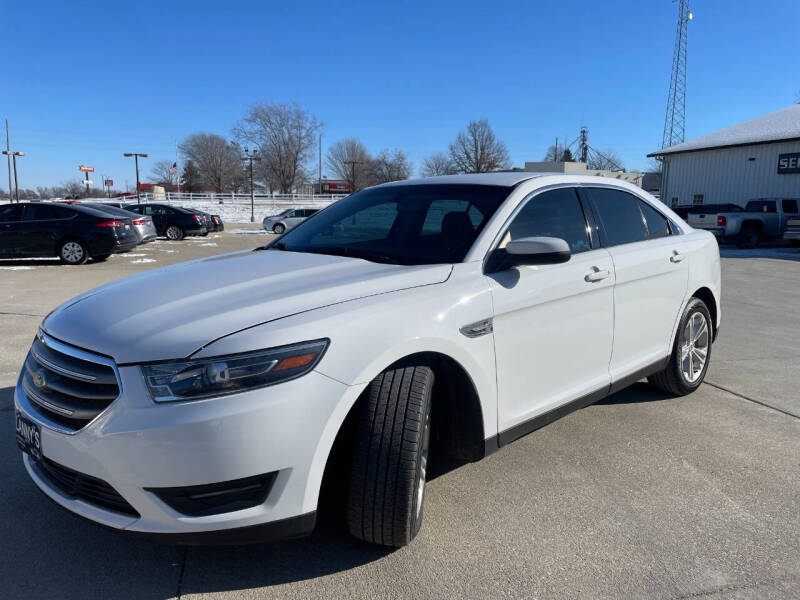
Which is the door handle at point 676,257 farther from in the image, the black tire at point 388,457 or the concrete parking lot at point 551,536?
the black tire at point 388,457

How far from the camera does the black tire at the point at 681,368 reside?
4.22m

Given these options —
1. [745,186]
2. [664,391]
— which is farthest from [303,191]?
[664,391]

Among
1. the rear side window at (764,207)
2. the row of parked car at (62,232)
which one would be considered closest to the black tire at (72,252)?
the row of parked car at (62,232)

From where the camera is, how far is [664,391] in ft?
14.8

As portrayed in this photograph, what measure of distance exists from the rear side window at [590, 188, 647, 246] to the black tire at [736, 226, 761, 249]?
18.9 metres

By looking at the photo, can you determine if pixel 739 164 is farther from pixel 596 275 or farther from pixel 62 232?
pixel 596 275

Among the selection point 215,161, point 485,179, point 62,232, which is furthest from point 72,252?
point 215,161

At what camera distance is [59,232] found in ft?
43.8

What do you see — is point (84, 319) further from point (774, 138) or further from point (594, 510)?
point (774, 138)

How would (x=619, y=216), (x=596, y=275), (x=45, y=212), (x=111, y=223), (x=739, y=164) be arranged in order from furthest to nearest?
1. (x=739, y=164)
2. (x=111, y=223)
3. (x=45, y=212)
4. (x=619, y=216)
5. (x=596, y=275)

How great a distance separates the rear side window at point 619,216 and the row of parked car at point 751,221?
1752 centimetres

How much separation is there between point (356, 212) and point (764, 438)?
2971 mm

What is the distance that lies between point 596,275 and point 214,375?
7.26 ft

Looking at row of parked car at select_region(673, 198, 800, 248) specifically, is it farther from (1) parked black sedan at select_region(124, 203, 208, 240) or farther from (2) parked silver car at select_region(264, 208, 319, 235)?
(1) parked black sedan at select_region(124, 203, 208, 240)
